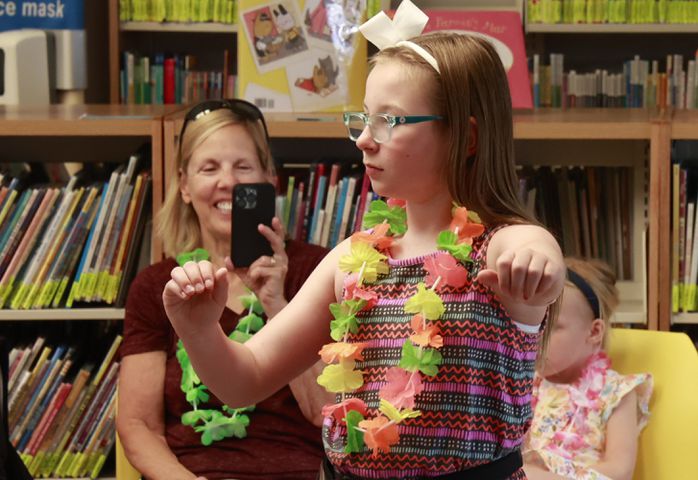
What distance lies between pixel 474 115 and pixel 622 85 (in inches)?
139

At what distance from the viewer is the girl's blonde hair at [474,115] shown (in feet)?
4.21

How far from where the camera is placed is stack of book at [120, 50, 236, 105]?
14.9 feet

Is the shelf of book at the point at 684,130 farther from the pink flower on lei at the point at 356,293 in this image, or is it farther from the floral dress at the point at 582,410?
the pink flower on lei at the point at 356,293

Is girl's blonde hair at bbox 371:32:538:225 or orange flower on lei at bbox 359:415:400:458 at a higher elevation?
girl's blonde hair at bbox 371:32:538:225

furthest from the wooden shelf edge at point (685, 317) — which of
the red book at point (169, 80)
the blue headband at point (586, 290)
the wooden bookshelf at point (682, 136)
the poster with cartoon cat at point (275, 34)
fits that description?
→ the red book at point (169, 80)

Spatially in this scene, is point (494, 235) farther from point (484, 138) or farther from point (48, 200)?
point (48, 200)

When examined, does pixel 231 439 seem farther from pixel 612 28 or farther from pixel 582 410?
pixel 612 28

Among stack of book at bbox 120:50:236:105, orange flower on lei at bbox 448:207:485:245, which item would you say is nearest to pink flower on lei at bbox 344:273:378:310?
orange flower on lei at bbox 448:207:485:245

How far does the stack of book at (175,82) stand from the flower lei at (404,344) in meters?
3.32

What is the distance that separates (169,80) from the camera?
4.63 meters

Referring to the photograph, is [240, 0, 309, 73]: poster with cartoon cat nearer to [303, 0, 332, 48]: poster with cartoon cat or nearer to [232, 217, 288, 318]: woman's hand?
[303, 0, 332, 48]: poster with cartoon cat

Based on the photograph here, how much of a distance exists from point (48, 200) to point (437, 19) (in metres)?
0.99

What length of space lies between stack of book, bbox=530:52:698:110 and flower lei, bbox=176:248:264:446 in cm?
271

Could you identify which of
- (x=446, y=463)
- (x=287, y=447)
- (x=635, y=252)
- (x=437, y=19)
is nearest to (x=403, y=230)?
(x=446, y=463)
